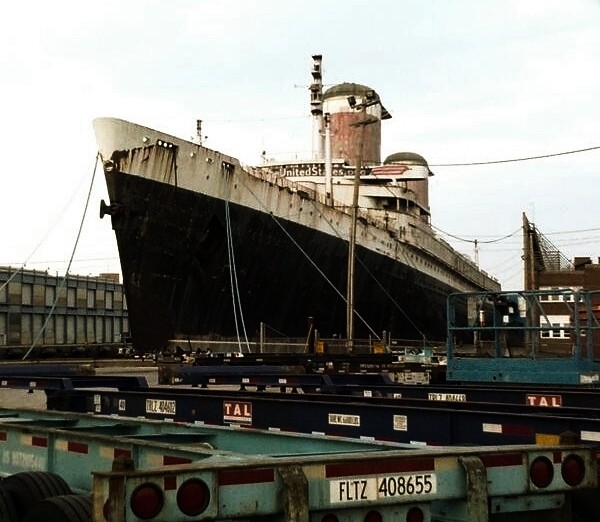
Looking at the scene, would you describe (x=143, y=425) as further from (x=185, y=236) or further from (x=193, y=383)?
(x=185, y=236)

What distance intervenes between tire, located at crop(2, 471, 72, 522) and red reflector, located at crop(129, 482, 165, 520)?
161cm

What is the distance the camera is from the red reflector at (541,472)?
361 cm

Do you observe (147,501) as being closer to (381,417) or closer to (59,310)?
(381,417)

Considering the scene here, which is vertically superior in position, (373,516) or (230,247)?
(230,247)

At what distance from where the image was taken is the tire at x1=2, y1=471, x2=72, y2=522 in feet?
13.8

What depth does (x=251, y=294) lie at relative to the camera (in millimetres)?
29969

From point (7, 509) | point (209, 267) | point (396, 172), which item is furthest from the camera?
point (396, 172)

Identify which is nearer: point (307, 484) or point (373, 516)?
point (307, 484)

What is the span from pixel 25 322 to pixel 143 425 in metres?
41.7

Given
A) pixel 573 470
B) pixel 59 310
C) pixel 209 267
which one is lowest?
pixel 573 470

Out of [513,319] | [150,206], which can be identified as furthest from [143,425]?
[150,206]

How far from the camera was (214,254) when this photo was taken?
28656 millimetres

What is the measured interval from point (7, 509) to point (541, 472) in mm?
2873

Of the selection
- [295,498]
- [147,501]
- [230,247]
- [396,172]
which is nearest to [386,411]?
[295,498]
